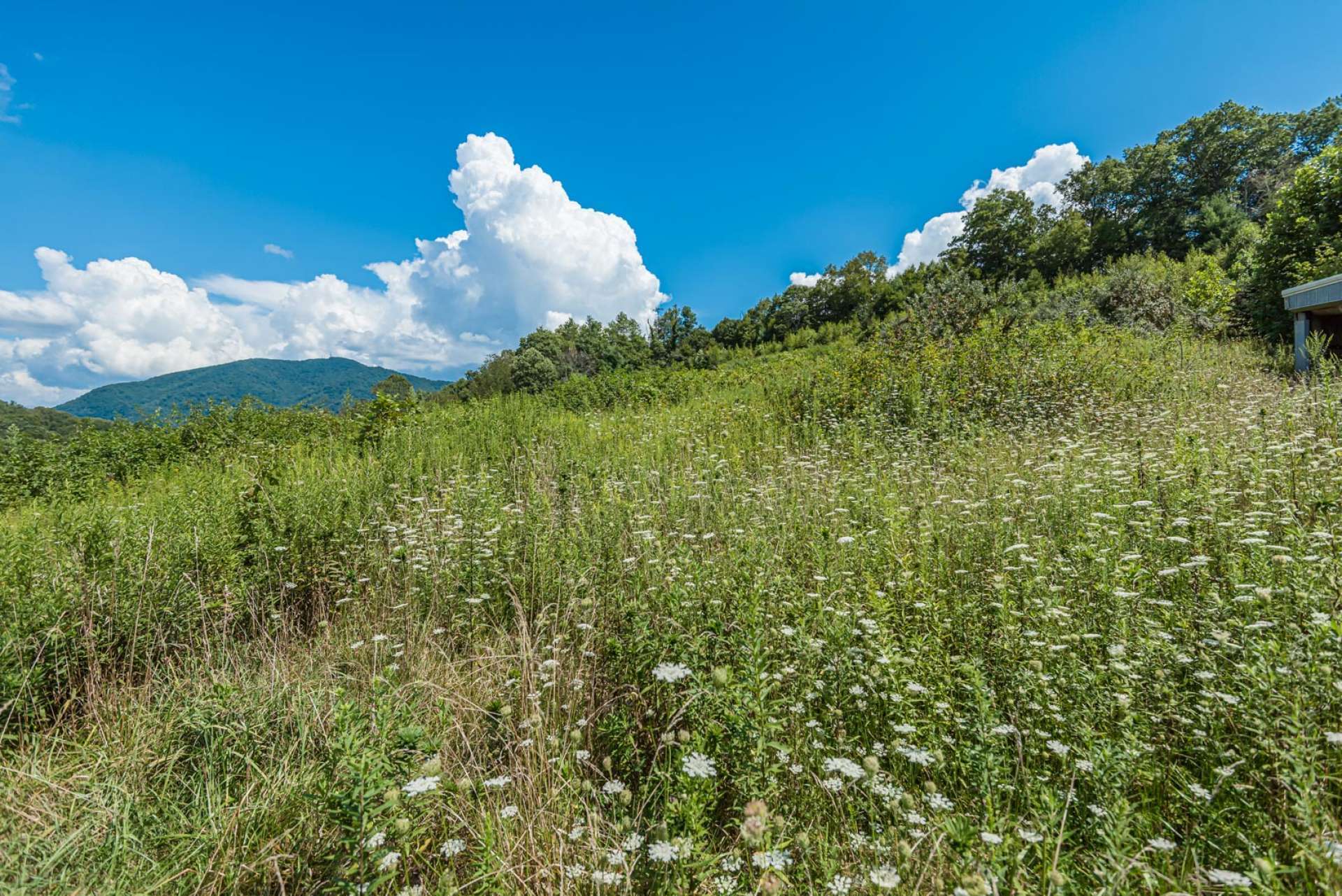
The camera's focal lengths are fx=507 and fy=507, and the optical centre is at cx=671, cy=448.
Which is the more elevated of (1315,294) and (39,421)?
(1315,294)

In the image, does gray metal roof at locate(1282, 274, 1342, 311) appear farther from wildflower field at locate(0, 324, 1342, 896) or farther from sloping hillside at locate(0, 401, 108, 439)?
sloping hillside at locate(0, 401, 108, 439)

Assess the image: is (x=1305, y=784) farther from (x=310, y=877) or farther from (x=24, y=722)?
(x=24, y=722)

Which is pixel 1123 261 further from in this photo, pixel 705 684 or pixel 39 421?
pixel 39 421

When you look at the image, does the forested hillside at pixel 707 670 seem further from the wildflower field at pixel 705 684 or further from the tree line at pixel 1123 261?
the tree line at pixel 1123 261

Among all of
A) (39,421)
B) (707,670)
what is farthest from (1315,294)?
(39,421)

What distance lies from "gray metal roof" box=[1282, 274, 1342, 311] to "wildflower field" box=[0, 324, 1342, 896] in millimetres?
5363

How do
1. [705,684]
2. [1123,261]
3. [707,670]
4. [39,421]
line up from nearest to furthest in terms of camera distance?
[705,684] → [707,670] → [39,421] → [1123,261]

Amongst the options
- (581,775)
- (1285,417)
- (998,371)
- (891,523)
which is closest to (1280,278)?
(998,371)

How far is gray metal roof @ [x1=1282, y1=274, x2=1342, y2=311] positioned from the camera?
753cm

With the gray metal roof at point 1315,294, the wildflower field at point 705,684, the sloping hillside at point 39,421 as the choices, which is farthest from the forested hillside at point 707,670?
the sloping hillside at point 39,421

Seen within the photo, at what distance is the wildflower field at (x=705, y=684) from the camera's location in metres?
1.31

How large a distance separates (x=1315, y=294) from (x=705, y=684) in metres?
12.2

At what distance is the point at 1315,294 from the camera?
26.1 feet

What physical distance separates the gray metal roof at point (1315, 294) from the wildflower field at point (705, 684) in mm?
5363
